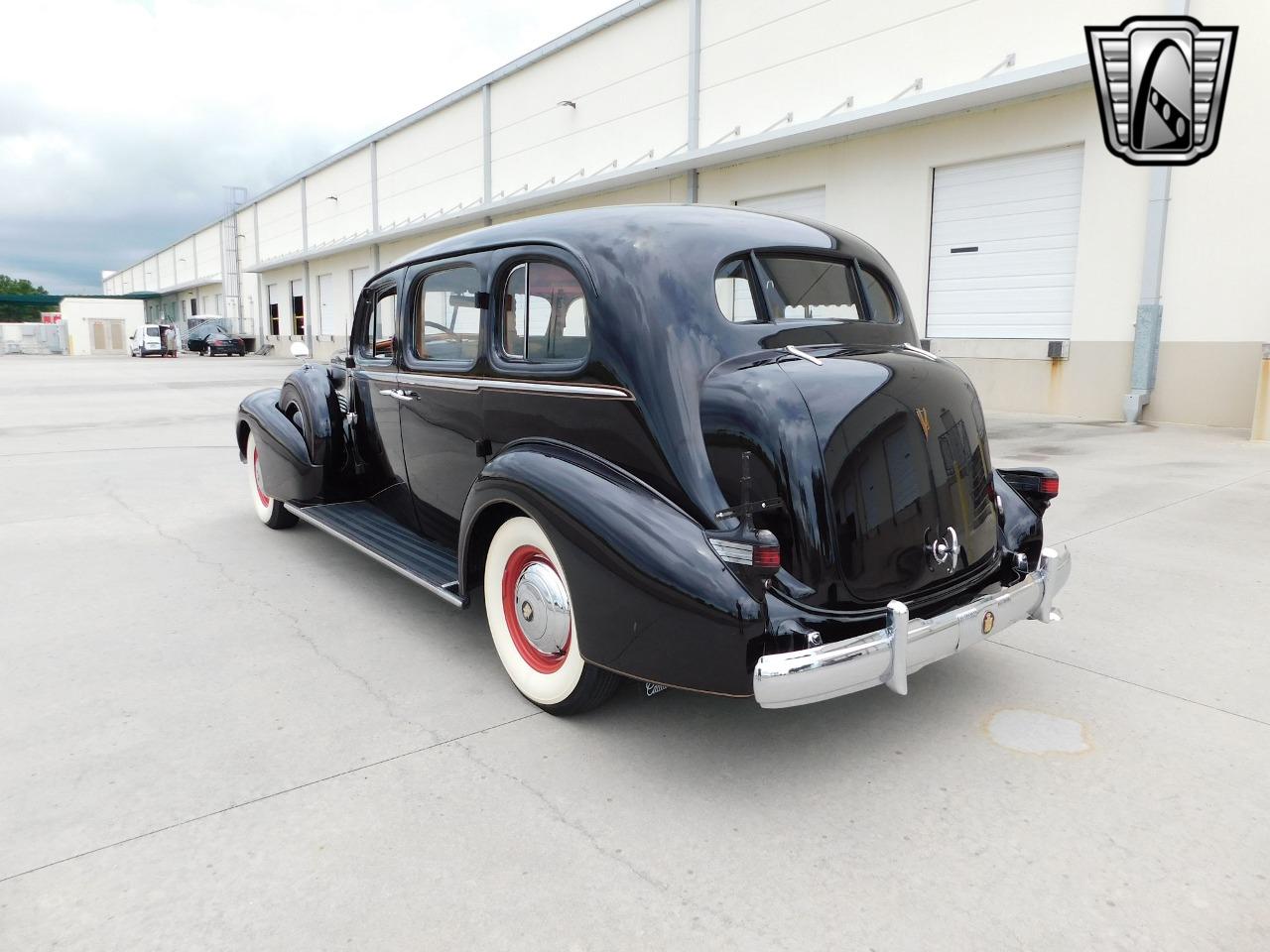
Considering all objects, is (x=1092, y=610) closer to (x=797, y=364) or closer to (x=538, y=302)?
(x=797, y=364)

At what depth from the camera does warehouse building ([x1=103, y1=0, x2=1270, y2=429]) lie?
33.7 ft

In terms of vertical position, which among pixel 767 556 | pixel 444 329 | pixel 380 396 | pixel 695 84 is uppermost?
pixel 695 84

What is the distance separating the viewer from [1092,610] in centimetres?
414

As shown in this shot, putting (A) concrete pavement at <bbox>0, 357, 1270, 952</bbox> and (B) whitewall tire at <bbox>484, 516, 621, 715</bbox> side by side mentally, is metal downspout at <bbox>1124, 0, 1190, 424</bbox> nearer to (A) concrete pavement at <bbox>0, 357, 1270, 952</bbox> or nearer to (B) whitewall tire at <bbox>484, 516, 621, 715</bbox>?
(A) concrete pavement at <bbox>0, 357, 1270, 952</bbox>

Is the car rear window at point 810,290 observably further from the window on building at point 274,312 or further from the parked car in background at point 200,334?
the parked car in background at point 200,334

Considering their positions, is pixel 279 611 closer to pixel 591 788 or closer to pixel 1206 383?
pixel 591 788

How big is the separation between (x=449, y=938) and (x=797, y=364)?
196 centimetres

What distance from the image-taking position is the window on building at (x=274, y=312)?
42.3 meters

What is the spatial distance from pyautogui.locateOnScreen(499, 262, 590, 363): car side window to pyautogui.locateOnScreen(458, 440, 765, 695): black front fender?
0.50 metres

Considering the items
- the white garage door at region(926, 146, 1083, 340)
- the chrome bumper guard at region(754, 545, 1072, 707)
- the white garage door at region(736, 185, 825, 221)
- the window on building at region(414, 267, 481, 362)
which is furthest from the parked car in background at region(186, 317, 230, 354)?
the chrome bumper guard at region(754, 545, 1072, 707)

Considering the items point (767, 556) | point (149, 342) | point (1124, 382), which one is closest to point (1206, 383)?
→ point (1124, 382)

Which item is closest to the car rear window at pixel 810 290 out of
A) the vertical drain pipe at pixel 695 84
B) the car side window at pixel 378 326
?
the car side window at pixel 378 326

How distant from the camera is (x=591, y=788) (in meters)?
2.60

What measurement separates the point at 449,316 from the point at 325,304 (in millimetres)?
35030
